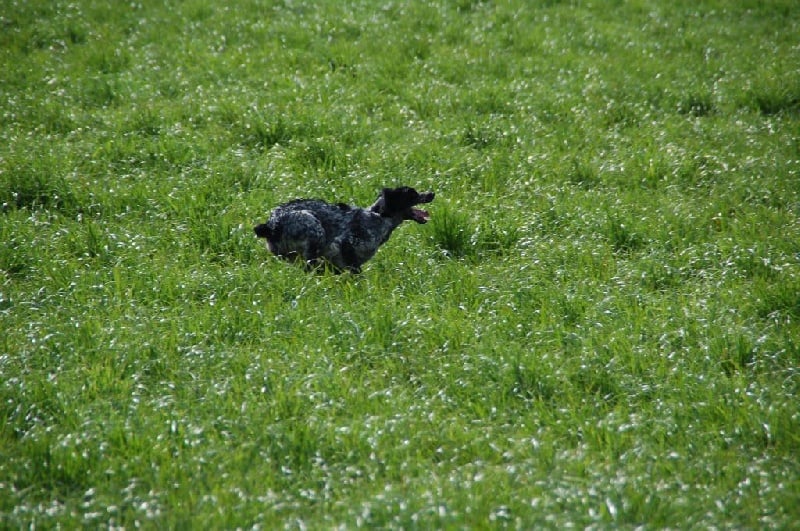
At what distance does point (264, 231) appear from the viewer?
19.8 ft

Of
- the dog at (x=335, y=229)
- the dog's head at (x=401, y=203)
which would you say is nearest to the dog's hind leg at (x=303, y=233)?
the dog at (x=335, y=229)

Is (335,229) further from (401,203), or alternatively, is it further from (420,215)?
(420,215)

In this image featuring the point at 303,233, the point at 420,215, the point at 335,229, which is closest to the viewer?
the point at 303,233

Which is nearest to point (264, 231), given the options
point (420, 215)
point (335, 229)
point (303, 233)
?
point (303, 233)

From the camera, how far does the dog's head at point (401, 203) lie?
6.08 metres

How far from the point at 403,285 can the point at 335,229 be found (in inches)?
25.5

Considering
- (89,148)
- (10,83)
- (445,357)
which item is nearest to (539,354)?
(445,357)

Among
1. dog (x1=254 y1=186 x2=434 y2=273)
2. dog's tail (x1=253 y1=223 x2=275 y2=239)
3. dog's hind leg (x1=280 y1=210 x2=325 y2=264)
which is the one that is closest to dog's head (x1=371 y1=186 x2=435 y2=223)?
dog (x1=254 y1=186 x2=434 y2=273)

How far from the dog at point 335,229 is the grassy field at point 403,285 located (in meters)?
0.18

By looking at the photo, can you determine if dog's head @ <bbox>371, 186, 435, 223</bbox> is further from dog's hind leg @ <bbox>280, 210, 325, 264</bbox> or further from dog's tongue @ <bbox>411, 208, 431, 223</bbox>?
dog's hind leg @ <bbox>280, 210, 325, 264</bbox>

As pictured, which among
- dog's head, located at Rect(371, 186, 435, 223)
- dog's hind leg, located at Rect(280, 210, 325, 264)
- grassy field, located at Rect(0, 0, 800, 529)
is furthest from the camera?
dog's head, located at Rect(371, 186, 435, 223)

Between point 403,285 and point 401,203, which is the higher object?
point 401,203

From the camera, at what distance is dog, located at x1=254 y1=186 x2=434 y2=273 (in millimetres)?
5965

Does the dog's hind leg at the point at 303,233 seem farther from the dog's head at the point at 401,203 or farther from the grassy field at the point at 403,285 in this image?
the dog's head at the point at 401,203
